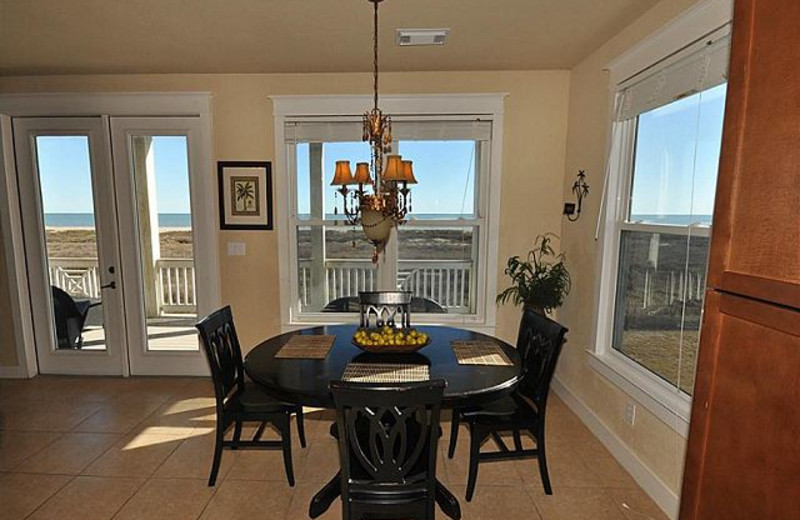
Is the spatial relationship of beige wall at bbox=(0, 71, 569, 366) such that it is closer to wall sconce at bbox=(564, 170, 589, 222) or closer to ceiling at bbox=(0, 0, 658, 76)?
ceiling at bbox=(0, 0, 658, 76)

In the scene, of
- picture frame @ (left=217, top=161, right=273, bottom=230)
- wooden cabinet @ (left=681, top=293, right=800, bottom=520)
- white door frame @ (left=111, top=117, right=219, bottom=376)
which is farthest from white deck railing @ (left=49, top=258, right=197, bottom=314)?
wooden cabinet @ (left=681, top=293, right=800, bottom=520)

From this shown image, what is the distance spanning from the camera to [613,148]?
2.75 meters

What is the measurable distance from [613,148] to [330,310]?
2668mm

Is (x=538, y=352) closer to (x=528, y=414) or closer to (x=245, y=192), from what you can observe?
(x=528, y=414)

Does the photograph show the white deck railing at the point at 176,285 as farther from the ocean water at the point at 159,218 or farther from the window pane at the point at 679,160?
the window pane at the point at 679,160

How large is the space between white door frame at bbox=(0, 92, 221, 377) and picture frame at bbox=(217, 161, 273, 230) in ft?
0.32

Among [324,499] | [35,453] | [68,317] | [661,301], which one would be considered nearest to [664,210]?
[661,301]

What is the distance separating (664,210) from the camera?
7.75ft

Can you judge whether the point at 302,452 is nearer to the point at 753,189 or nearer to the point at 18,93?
the point at 753,189

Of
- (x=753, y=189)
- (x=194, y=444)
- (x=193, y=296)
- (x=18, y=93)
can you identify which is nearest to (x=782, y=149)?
(x=753, y=189)

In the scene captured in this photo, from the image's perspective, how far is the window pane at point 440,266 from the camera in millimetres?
3766

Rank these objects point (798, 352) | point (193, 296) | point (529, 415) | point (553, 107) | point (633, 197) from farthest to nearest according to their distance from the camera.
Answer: point (193, 296) → point (553, 107) → point (633, 197) → point (529, 415) → point (798, 352)

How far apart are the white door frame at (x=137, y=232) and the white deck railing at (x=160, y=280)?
0.45ft

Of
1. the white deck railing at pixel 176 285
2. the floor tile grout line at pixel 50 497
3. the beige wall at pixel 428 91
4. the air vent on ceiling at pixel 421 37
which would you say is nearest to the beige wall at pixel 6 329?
the white deck railing at pixel 176 285
